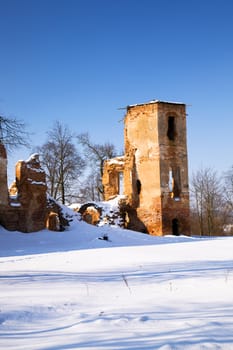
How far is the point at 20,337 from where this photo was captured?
3.81 m

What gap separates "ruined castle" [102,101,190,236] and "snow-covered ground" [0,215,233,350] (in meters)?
16.5

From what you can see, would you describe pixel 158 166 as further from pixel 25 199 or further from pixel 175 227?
pixel 25 199

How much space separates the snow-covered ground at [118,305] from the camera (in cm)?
356

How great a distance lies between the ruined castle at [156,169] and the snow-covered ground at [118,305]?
651 inches

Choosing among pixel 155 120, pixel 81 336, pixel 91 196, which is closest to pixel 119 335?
pixel 81 336

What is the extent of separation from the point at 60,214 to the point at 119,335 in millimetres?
19338

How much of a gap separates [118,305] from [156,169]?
21329mm

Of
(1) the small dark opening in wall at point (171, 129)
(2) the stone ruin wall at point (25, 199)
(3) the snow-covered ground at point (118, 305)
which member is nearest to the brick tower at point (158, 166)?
(1) the small dark opening in wall at point (171, 129)

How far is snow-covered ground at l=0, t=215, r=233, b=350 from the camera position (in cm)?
356

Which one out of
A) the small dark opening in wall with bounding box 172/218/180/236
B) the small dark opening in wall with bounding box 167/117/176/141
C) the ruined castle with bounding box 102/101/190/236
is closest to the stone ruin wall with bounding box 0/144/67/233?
the ruined castle with bounding box 102/101/190/236

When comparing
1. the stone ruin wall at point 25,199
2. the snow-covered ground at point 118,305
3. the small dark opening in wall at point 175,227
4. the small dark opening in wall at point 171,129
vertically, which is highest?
the small dark opening in wall at point 171,129

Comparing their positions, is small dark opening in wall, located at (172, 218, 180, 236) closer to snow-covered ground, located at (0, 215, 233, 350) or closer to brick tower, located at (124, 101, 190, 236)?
brick tower, located at (124, 101, 190, 236)

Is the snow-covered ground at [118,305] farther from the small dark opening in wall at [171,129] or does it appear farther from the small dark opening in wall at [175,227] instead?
the small dark opening in wall at [171,129]

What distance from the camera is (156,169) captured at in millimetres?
26109
